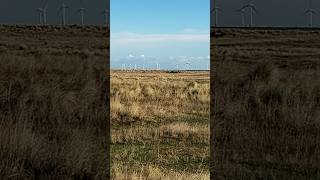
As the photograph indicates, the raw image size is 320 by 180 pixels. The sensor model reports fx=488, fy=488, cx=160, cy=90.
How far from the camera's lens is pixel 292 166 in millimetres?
7789

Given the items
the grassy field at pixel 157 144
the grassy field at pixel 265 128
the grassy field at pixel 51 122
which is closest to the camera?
the grassy field at pixel 51 122

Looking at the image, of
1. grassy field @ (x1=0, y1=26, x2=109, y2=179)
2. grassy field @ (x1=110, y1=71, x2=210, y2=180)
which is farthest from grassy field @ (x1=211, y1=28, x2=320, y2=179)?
grassy field @ (x1=0, y1=26, x2=109, y2=179)

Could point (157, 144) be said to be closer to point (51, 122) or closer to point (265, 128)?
point (265, 128)

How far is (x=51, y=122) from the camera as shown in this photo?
26.2ft

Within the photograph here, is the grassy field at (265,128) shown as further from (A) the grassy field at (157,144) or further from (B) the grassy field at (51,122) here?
(B) the grassy field at (51,122)

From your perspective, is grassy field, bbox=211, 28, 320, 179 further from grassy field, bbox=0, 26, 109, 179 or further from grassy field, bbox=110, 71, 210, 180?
grassy field, bbox=0, 26, 109, 179

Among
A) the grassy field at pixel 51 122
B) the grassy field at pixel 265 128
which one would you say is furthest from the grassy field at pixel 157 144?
the grassy field at pixel 51 122

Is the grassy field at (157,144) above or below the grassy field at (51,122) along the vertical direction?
below

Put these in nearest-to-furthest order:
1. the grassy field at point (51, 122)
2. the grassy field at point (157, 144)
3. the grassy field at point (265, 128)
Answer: the grassy field at point (51, 122), the grassy field at point (157, 144), the grassy field at point (265, 128)

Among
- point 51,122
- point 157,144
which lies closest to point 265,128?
point 157,144

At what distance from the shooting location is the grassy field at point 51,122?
6.29 metres

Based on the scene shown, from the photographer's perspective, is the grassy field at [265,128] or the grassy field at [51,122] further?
the grassy field at [265,128]

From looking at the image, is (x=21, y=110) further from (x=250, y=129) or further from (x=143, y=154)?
(x=250, y=129)

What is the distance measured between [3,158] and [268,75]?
11080mm
